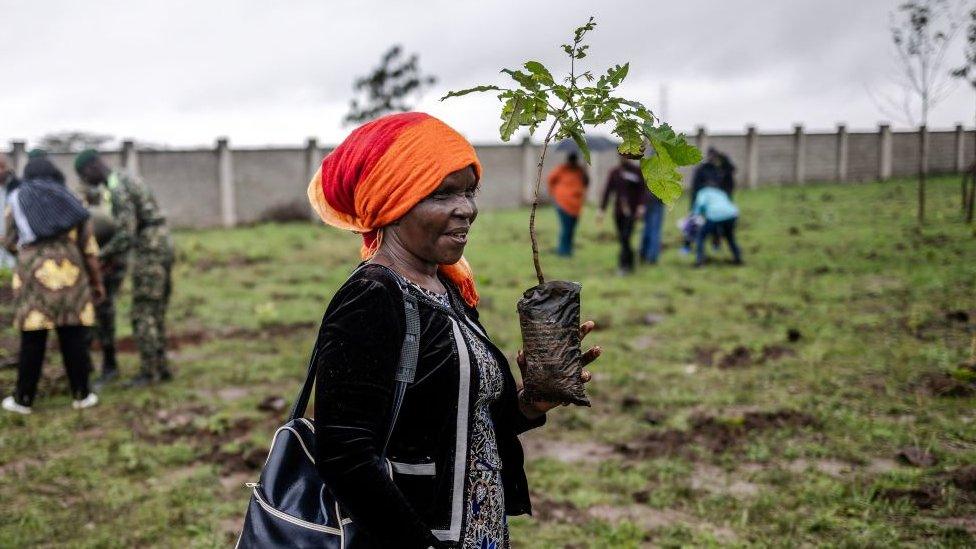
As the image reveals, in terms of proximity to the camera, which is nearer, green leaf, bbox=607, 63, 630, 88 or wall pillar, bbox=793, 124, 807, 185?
green leaf, bbox=607, 63, 630, 88

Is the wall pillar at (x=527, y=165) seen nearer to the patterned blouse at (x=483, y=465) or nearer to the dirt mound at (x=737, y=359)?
the dirt mound at (x=737, y=359)

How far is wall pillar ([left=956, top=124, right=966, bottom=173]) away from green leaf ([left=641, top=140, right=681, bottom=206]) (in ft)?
96.5

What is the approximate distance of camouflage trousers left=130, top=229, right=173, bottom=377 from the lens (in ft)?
21.0

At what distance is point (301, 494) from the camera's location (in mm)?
1702

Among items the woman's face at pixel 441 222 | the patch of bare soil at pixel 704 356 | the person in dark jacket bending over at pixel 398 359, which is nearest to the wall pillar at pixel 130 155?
the patch of bare soil at pixel 704 356

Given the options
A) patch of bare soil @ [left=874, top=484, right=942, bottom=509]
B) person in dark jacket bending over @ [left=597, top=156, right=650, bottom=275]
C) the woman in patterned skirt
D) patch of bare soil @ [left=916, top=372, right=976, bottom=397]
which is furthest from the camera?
person in dark jacket bending over @ [left=597, top=156, right=650, bottom=275]

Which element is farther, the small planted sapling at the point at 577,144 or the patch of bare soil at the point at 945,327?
the patch of bare soil at the point at 945,327

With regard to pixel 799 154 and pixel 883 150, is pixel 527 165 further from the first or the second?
pixel 883 150

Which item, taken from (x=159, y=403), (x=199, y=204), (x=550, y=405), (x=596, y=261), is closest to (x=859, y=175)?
(x=596, y=261)

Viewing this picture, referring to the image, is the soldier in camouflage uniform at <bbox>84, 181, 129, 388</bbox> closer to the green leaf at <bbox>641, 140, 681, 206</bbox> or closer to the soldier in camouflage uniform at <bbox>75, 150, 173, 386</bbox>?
the soldier in camouflage uniform at <bbox>75, 150, 173, 386</bbox>

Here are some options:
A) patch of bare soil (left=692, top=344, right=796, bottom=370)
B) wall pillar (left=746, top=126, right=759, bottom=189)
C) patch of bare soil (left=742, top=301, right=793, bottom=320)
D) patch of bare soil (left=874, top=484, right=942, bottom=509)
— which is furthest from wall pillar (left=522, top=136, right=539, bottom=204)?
patch of bare soil (left=874, top=484, right=942, bottom=509)

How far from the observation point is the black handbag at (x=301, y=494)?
166 centimetres

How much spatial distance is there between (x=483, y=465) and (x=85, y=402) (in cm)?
514

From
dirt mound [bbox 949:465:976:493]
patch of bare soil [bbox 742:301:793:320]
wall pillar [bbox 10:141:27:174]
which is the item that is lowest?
dirt mound [bbox 949:465:976:493]
